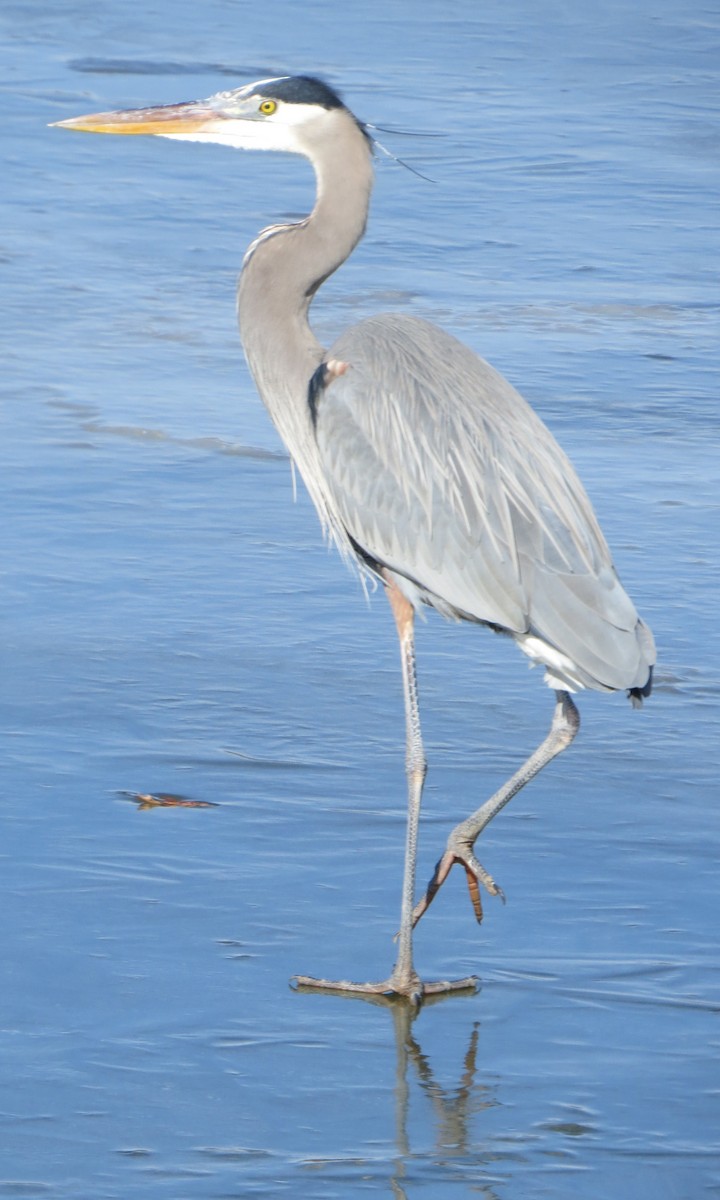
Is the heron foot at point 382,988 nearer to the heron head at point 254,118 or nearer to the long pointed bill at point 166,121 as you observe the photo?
the heron head at point 254,118

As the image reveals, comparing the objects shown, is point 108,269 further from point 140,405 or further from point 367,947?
point 367,947

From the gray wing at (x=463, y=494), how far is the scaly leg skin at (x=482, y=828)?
0.20 metres

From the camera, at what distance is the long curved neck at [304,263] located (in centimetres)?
499

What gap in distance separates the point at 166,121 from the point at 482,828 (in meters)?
2.29

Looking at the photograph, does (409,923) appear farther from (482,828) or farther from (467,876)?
(482,828)

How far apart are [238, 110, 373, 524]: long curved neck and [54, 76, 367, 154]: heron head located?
0.06 m

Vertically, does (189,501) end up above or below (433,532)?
below

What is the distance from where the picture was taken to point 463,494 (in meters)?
4.53

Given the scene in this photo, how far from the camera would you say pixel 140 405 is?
7406mm

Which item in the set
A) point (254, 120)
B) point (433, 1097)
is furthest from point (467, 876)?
point (254, 120)

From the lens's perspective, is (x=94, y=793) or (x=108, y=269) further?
(x=108, y=269)

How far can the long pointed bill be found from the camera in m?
5.32

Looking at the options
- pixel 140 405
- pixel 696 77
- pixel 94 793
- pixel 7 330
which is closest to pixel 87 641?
pixel 94 793

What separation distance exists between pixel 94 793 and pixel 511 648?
5.31 feet
